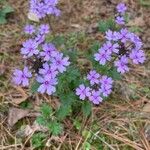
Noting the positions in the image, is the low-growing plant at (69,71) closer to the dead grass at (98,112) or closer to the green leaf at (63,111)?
the green leaf at (63,111)

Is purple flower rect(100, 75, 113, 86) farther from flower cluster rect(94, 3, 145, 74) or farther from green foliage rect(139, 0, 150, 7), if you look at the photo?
green foliage rect(139, 0, 150, 7)

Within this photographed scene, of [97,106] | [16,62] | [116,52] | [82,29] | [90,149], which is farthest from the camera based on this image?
[82,29]

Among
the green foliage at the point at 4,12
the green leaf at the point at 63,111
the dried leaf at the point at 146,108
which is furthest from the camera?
the green foliage at the point at 4,12

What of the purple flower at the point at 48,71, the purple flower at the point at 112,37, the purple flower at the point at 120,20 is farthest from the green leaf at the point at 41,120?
the purple flower at the point at 120,20

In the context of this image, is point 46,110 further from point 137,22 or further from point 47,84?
point 137,22

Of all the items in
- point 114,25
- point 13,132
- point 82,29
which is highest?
point 114,25

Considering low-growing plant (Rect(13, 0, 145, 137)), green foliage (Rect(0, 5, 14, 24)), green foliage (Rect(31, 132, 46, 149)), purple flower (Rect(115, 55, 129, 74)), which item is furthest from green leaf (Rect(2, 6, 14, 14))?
purple flower (Rect(115, 55, 129, 74))

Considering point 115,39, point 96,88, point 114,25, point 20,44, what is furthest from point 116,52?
point 20,44

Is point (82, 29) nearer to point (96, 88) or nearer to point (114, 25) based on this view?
point (114, 25)
